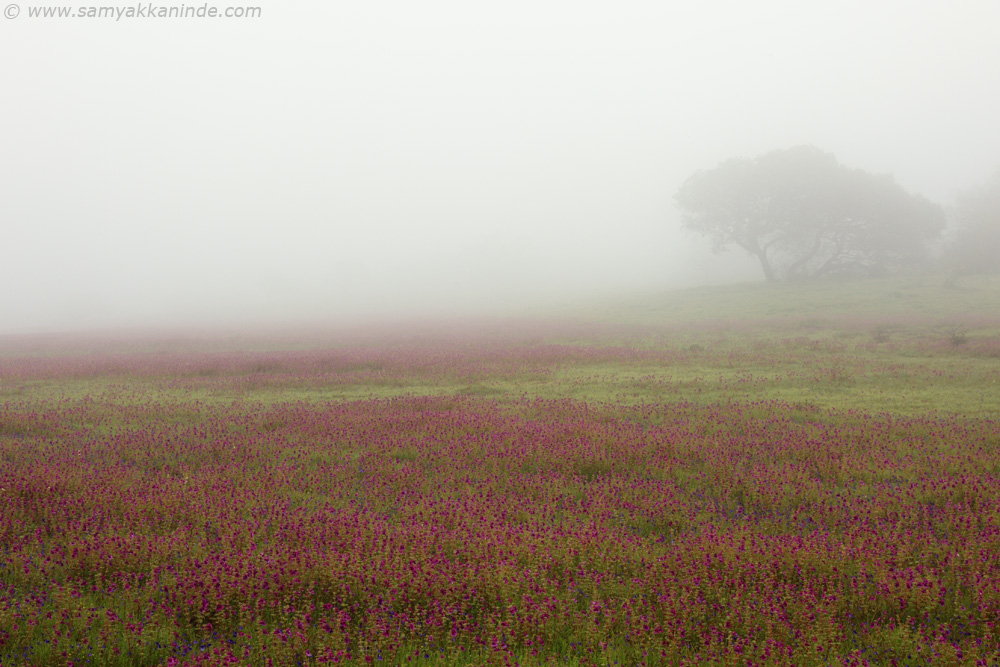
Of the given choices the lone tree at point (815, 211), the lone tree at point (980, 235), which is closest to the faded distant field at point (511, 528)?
the lone tree at point (815, 211)

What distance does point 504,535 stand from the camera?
204 inches

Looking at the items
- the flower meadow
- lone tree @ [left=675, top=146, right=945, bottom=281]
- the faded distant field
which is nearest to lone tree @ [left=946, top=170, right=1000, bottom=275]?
lone tree @ [left=675, top=146, right=945, bottom=281]

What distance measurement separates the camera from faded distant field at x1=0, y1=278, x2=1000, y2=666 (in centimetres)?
378

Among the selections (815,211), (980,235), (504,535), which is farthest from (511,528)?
(980,235)

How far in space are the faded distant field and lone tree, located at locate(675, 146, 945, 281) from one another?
1764 inches

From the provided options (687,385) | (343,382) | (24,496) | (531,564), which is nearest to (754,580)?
(531,564)

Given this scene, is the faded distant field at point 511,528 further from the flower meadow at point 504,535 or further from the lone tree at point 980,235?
the lone tree at point 980,235

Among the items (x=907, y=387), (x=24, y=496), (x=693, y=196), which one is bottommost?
(x=907, y=387)

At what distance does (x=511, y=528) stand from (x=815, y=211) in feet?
189

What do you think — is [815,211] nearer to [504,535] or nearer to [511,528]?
[511,528]

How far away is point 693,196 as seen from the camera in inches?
2277

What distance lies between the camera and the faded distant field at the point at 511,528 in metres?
3.78

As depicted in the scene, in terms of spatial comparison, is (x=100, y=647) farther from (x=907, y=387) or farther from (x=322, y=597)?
(x=907, y=387)

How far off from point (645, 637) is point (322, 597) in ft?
8.18
